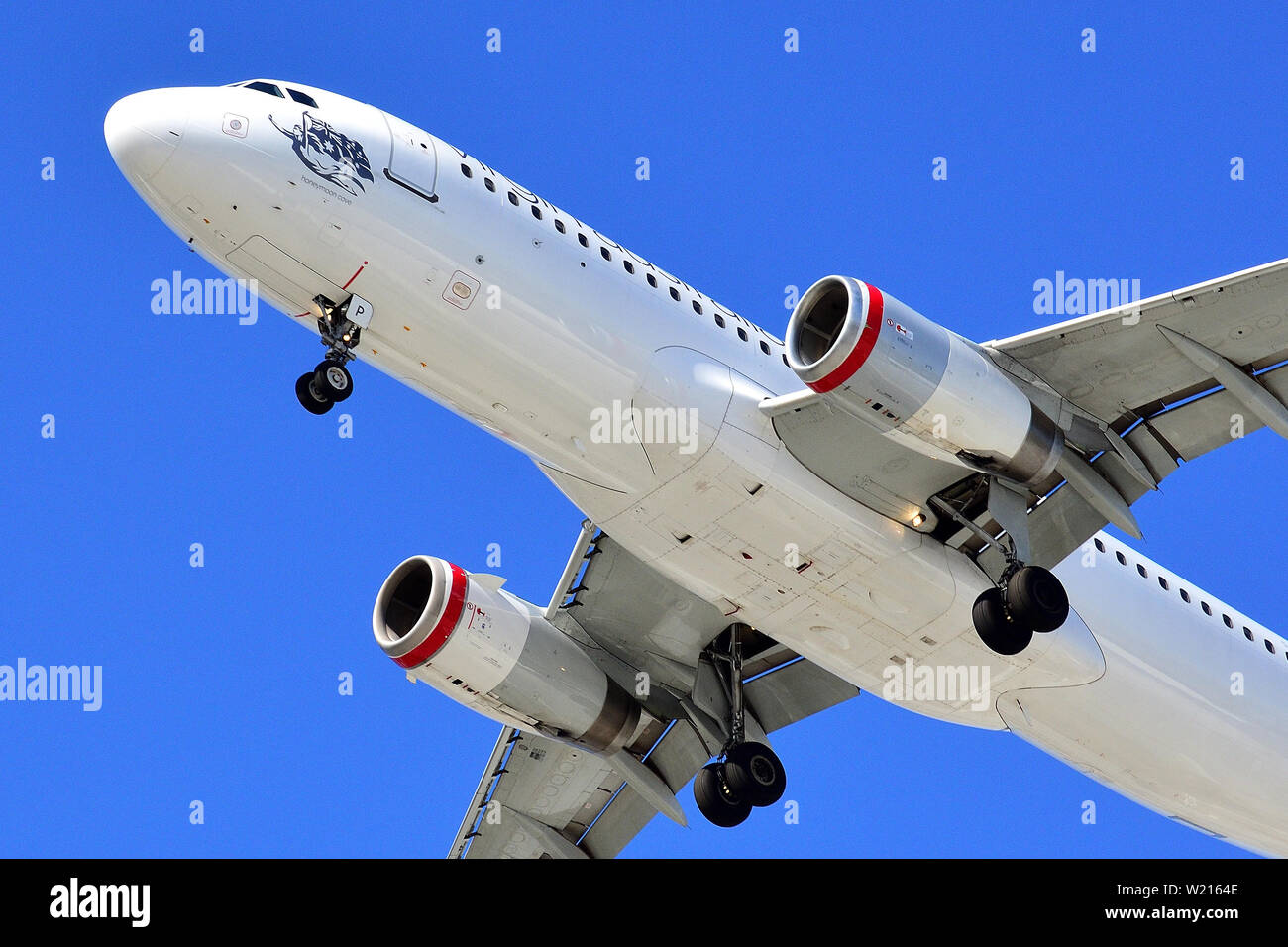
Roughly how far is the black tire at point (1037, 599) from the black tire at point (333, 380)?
26.8 feet

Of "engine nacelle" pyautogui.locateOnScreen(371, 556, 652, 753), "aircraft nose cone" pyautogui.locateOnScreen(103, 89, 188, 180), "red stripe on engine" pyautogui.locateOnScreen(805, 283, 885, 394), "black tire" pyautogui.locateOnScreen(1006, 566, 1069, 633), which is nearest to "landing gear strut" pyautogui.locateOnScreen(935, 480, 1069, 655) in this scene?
"black tire" pyautogui.locateOnScreen(1006, 566, 1069, 633)

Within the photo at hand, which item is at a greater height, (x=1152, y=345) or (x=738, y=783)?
(x=1152, y=345)

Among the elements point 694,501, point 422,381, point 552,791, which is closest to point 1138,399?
point 694,501

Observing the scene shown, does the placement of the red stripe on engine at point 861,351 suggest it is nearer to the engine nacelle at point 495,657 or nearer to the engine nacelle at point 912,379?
the engine nacelle at point 912,379

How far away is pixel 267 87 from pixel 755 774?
11.2 meters

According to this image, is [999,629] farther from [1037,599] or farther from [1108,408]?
[1108,408]

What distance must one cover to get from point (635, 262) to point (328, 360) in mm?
4065

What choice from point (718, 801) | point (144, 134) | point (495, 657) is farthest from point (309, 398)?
point (718, 801)

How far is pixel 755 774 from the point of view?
2358 cm

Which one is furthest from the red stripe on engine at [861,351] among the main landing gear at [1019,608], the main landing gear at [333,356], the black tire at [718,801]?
the black tire at [718,801]

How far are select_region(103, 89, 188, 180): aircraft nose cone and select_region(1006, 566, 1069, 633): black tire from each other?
35.7ft

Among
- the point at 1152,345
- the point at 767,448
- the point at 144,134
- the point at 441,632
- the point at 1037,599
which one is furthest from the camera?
the point at 441,632

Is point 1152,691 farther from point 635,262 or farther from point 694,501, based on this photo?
point 635,262

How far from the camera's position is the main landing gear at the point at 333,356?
19031mm
